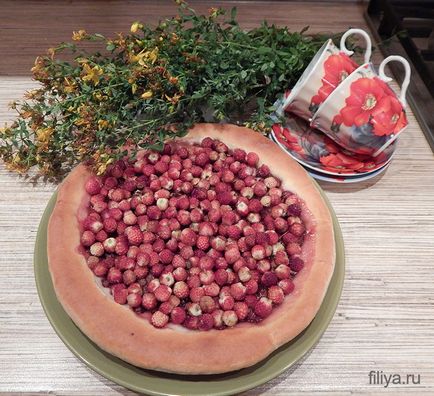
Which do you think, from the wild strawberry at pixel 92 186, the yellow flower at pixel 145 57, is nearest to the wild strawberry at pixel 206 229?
the wild strawberry at pixel 92 186

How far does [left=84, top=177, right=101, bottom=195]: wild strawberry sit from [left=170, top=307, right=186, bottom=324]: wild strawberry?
10.9 inches

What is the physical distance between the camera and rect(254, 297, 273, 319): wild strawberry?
668 millimetres

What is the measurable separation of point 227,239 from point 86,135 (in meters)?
0.32

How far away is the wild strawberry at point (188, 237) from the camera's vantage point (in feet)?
2.45

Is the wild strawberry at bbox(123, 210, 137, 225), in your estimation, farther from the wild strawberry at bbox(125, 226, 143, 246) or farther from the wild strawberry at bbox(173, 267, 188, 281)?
the wild strawberry at bbox(173, 267, 188, 281)

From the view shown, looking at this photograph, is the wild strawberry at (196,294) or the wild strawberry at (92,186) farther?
the wild strawberry at (92,186)

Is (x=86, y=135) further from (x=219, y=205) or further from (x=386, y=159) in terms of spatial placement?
(x=386, y=159)

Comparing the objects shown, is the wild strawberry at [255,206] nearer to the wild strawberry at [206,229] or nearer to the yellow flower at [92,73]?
the wild strawberry at [206,229]

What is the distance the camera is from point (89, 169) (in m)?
0.82

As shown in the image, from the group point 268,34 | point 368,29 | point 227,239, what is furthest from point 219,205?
point 368,29

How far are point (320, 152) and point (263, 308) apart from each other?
1.34 feet

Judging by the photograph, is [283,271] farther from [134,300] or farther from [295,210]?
[134,300]

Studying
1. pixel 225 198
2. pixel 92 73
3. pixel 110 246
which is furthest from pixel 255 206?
pixel 92 73

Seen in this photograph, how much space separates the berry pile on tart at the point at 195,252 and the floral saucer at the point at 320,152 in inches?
3.3
